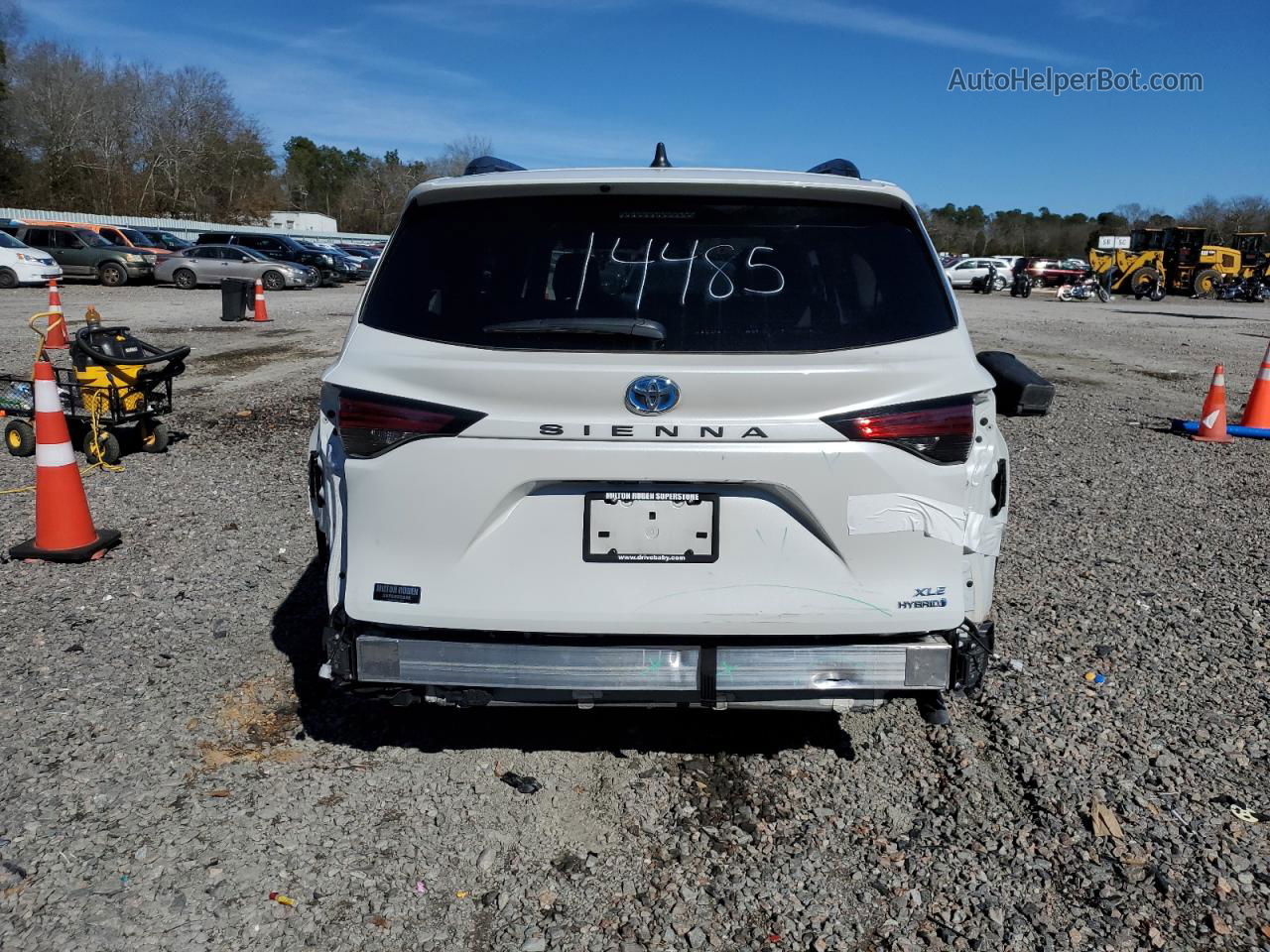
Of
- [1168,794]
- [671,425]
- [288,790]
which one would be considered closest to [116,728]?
[288,790]

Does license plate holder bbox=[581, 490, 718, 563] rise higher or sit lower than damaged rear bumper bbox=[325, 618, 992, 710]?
higher

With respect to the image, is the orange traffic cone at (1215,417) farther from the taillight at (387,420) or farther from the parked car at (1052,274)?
the parked car at (1052,274)

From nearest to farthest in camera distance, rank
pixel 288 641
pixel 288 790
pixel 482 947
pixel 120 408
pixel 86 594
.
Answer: pixel 482 947 → pixel 288 790 → pixel 288 641 → pixel 86 594 → pixel 120 408

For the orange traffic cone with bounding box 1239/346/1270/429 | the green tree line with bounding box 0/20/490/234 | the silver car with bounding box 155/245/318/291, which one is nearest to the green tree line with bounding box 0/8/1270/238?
the green tree line with bounding box 0/20/490/234

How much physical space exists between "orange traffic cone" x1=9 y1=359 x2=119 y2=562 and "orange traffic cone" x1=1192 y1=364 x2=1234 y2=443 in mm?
9590

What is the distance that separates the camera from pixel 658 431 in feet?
8.63

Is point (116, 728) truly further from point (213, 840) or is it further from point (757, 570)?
point (757, 570)

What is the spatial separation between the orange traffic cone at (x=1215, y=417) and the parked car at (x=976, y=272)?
131ft

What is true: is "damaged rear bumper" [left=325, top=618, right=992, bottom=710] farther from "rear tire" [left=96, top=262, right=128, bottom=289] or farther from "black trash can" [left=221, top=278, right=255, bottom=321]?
"rear tire" [left=96, top=262, right=128, bottom=289]

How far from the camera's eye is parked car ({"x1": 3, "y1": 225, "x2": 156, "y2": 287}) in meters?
29.0

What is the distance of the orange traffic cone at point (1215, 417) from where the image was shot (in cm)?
952

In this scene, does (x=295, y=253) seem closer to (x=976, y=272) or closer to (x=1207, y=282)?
(x=976, y=272)

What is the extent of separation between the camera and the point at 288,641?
4.31 m

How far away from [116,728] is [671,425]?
2383 millimetres
